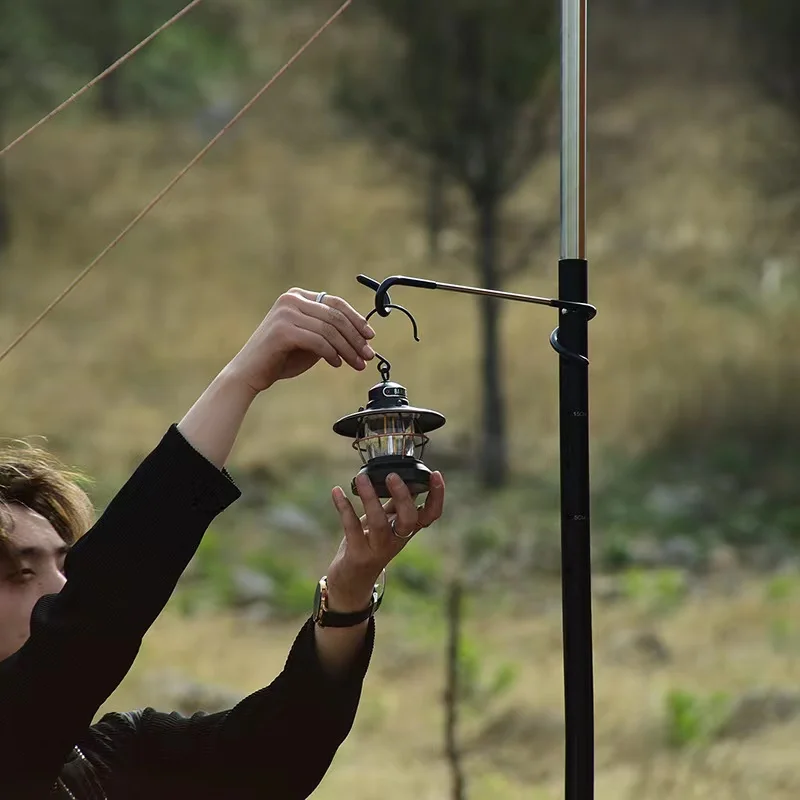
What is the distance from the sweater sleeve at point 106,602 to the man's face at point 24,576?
0.63 feet

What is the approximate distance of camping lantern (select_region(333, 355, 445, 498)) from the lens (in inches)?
50.2

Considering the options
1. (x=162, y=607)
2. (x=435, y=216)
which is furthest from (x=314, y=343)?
(x=435, y=216)

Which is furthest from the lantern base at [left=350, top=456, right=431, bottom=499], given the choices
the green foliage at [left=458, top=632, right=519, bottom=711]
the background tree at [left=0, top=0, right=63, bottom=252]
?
the background tree at [left=0, top=0, right=63, bottom=252]

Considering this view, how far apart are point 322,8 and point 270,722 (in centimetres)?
1029

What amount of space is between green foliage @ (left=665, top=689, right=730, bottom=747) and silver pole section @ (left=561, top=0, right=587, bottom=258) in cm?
387

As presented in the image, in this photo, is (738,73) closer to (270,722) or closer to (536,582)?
(536,582)

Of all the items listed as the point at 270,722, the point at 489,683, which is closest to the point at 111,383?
the point at 489,683

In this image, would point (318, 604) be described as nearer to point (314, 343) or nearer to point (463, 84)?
point (314, 343)

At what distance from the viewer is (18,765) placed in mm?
1184

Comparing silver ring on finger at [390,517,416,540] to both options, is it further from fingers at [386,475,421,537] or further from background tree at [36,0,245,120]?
background tree at [36,0,245,120]

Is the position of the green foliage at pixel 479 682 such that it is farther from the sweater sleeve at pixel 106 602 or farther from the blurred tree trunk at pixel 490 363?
the sweater sleeve at pixel 106 602

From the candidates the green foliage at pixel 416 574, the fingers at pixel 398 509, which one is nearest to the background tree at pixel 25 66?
the green foliage at pixel 416 574

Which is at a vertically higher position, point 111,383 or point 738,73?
point 738,73

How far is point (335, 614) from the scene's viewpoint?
1.41 meters
